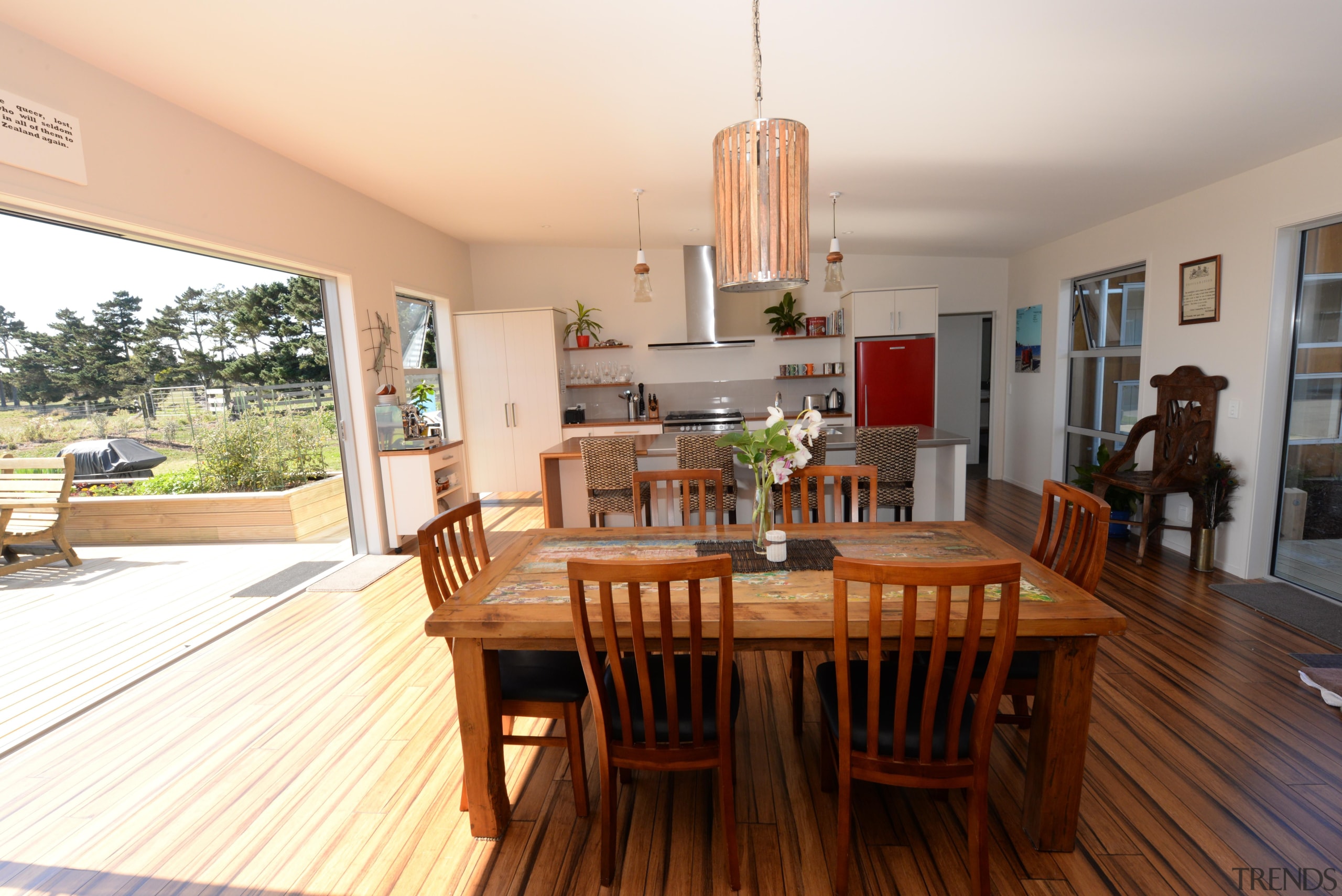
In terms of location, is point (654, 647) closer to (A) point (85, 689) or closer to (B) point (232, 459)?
(A) point (85, 689)

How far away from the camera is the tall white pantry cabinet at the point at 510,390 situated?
21.1 ft

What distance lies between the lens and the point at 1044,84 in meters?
2.54

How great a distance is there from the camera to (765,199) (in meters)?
1.59

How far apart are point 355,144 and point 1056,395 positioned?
5.93 metres

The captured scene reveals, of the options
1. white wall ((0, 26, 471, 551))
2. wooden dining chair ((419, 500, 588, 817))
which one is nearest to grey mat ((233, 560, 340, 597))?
white wall ((0, 26, 471, 551))

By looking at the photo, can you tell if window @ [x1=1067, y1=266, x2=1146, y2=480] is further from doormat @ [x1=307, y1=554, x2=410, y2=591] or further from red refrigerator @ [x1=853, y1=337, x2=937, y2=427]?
doormat @ [x1=307, y1=554, x2=410, y2=591]

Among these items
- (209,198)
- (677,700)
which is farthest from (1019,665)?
(209,198)

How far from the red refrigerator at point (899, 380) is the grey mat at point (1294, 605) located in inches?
112

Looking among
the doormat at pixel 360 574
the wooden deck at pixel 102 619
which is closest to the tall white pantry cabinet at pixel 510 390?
the doormat at pixel 360 574

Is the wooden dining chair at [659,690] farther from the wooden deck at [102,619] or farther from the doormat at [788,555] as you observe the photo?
the wooden deck at [102,619]

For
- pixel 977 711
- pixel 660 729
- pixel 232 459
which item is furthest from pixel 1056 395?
pixel 232 459

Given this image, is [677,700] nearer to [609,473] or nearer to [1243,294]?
[609,473]

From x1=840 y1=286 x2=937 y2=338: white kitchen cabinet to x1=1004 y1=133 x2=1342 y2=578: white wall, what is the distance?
147cm

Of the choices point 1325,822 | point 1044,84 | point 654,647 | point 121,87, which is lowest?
point 1325,822
